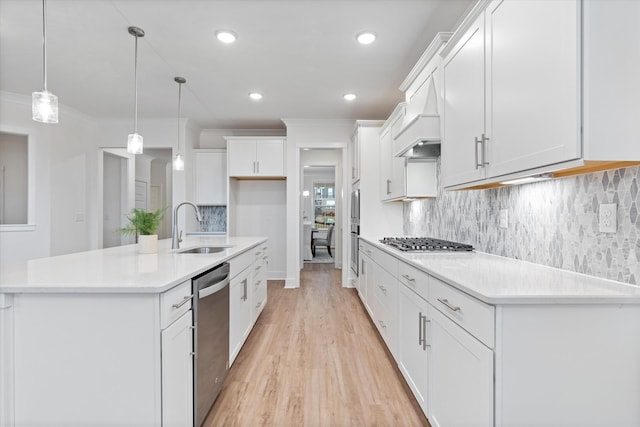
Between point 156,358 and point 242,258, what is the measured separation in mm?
1414

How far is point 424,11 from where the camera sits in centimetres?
244

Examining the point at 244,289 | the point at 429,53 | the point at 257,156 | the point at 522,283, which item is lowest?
the point at 244,289

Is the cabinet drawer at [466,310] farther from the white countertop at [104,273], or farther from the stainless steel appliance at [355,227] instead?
the stainless steel appliance at [355,227]

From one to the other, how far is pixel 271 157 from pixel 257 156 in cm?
23

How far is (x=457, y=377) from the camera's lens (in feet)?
4.49

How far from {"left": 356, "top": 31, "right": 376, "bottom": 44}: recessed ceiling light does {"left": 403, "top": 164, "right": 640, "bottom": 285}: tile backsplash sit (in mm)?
1494

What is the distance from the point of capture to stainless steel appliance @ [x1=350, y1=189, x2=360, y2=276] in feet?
15.2

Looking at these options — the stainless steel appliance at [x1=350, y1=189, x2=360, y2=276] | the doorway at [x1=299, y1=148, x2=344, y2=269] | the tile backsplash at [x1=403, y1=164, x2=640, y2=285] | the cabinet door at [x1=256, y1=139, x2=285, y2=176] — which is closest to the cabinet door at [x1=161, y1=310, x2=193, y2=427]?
the tile backsplash at [x1=403, y1=164, x2=640, y2=285]

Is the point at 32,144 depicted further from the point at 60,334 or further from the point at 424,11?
the point at 424,11

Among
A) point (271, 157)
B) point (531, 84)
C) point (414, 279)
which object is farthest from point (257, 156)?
point (531, 84)

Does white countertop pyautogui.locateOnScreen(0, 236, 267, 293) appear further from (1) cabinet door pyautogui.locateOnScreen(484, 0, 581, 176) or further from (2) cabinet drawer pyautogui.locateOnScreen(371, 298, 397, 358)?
(1) cabinet door pyautogui.locateOnScreen(484, 0, 581, 176)

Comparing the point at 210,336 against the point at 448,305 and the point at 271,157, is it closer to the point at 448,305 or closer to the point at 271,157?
the point at 448,305

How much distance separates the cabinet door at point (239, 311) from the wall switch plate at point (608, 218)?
6.88 feet

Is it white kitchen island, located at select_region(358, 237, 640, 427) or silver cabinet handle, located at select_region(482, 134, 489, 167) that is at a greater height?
silver cabinet handle, located at select_region(482, 134, 489, 167)
